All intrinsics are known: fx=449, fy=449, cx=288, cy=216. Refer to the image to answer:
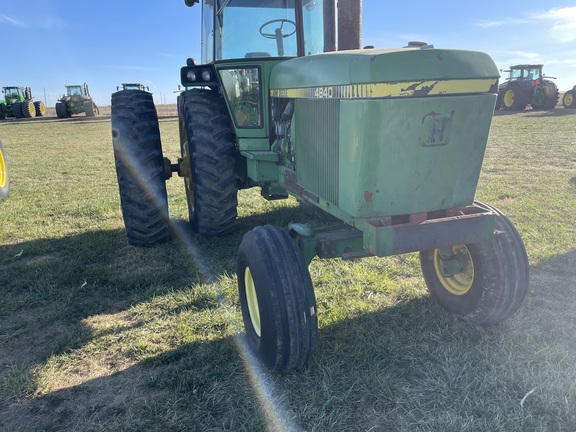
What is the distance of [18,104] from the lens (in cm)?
2894

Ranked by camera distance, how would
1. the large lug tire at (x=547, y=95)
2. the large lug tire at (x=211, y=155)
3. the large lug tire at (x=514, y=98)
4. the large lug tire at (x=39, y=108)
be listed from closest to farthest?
the large lug tire at (x=211, y=155)
the large lug tire at (x=547, y=95)
the large lug tire at (x=514, y=98)
the large lug tire at (x=39, y=108)

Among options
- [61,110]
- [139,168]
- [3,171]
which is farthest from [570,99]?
[61,110]

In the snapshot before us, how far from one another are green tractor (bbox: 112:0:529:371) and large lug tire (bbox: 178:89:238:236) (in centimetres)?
2

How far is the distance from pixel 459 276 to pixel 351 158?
1.25 m

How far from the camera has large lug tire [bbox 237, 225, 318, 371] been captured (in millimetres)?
2262

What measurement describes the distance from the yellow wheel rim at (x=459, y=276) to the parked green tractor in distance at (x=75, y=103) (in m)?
29.7

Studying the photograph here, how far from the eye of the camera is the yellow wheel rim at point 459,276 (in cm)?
283

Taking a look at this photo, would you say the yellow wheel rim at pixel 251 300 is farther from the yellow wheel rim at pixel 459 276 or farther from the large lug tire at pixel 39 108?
the large lug tire at pixel 39 108

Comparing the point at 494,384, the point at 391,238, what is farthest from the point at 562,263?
the point at 391,238

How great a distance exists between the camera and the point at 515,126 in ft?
48.9

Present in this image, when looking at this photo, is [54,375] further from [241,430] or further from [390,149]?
[390,149]

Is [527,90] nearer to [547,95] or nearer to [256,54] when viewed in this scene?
[547,95]

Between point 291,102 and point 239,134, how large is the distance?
807 mm

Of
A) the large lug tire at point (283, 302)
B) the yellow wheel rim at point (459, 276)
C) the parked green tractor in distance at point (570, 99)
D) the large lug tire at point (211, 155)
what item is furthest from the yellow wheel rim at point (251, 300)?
the parked green tractor in distance at point (570, 99)
